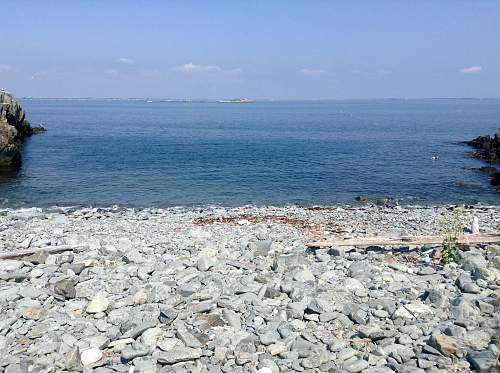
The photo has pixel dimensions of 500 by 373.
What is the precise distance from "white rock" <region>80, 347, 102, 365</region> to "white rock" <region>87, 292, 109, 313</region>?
72.0 inches

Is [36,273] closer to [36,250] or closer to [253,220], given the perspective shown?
[36,250]

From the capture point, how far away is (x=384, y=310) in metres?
10.6

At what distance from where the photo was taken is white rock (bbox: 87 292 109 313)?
10.7m

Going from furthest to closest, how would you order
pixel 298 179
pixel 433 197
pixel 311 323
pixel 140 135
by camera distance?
1. pixel 140 135
2. pixel 298 179
3. pixel 433 197
4. pixel 311 323

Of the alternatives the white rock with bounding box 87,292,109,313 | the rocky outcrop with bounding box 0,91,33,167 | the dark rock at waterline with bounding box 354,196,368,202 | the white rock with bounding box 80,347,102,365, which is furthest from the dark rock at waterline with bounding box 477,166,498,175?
the rocky outcrop with bounding box 0,91,33,167

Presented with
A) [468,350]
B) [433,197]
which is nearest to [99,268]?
[468,350]

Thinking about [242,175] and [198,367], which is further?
[242,175]

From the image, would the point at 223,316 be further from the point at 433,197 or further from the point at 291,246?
the point at 433,197

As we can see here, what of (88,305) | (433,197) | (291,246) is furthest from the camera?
(433,197)

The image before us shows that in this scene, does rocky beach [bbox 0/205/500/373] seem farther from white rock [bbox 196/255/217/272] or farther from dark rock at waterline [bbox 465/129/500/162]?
→ dark rock at waterline [bbox 465/129/500/162]

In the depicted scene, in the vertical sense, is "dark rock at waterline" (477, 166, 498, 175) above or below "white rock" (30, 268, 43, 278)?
below

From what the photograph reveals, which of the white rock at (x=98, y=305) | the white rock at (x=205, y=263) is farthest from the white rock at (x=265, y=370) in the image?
the white rock at (x=205, y=263)

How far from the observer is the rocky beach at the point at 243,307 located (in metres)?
8.70

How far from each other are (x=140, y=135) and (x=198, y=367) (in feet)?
255
